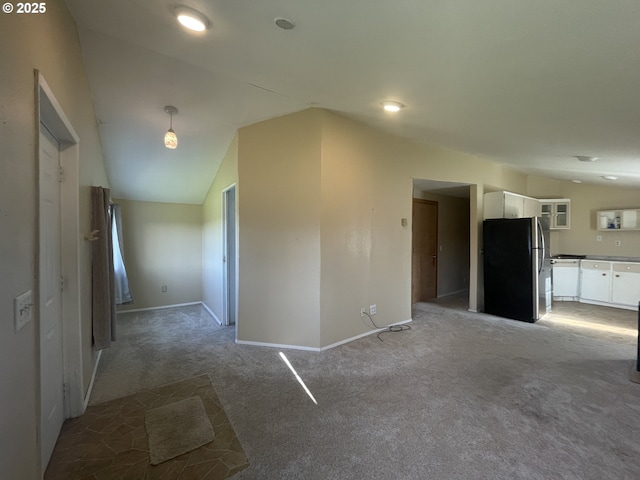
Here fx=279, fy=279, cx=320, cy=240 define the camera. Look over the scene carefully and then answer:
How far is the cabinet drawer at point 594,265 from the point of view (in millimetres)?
5106

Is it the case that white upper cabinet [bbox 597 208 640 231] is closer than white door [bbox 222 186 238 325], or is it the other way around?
white door [bbox 222 186 238 325]

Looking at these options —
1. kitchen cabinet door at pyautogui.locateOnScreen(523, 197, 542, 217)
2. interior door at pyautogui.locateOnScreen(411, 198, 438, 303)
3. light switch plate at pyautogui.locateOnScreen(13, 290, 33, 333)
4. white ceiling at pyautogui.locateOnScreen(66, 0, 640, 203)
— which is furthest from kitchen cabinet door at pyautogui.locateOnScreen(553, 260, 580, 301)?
light switch plate at pyautogui.locateOnScreen(13, 290, 33, 333)

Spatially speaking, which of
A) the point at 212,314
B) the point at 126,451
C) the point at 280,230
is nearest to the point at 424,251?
the point at 280,230

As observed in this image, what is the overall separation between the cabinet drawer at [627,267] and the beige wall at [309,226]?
4.57m

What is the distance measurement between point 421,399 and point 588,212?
5.96 m

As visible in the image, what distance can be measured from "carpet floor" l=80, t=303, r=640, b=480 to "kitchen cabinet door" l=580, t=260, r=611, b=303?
1.96 meters

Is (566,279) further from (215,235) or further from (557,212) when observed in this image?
(215,235)

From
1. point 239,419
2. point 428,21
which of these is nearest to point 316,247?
point 239,419

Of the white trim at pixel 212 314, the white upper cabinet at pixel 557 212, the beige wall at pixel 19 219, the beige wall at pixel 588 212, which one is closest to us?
the beige wall at pixel 19 219

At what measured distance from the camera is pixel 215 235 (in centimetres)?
465

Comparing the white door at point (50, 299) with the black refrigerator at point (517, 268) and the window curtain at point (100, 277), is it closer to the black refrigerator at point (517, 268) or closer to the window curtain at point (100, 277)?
the window curtain at point (100, 277)

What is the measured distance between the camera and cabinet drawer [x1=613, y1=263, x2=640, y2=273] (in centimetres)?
475

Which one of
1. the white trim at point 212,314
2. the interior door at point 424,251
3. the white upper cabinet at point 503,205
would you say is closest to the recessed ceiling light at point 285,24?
the white trim at point 212,314

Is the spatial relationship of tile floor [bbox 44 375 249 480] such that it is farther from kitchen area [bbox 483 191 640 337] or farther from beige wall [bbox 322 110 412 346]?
kitchen area [bbox 483 191 640 337]
